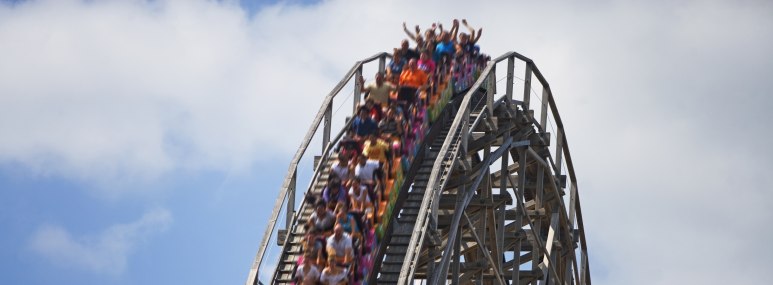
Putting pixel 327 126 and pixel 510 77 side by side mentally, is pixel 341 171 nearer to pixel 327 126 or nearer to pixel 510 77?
pixel 327 126

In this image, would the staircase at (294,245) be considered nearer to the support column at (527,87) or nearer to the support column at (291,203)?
the support column at (291,203)

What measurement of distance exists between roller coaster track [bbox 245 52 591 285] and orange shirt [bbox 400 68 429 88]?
44cm

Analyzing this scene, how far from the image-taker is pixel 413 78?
884 inches

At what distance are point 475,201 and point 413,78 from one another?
5.87 feet

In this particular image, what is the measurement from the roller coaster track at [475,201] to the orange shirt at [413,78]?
445 mm

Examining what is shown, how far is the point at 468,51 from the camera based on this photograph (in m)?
24.2

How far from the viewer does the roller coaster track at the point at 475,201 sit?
65.6 feet

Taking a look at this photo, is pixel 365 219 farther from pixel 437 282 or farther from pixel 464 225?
pixel 464 225

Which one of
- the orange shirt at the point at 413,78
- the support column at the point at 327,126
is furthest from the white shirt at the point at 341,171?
the orange shirt at the point at 413,78

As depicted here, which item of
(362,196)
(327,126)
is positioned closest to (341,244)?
(362,196)

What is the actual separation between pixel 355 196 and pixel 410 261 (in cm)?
122

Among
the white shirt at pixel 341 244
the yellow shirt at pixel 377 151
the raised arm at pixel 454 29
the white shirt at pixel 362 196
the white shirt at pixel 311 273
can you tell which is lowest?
the white shirt at pixel 311 273

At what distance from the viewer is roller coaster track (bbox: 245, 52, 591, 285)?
20.0 m

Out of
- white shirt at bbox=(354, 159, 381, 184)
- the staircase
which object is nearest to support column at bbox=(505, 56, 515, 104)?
the staircase
